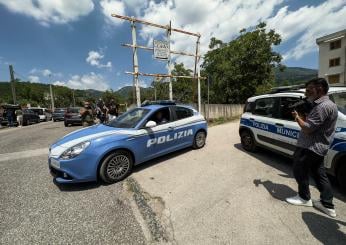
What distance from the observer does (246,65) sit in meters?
20.0

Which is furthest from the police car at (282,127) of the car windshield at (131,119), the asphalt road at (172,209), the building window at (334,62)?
the building window at (334,62)

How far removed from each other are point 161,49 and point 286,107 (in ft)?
23.1

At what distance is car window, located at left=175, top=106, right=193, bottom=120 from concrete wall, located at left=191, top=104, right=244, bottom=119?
695 centimetres

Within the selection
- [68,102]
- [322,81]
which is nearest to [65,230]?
[322,81]

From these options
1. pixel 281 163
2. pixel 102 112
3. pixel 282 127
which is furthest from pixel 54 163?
pixel 102 112

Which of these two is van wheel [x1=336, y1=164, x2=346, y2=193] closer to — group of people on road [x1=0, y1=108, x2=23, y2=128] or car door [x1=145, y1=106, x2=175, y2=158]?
car door [x1=145, y1=106, x2=175, y2=158]

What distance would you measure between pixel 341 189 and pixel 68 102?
9276 cm

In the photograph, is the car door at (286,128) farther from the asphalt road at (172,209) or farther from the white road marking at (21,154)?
the white road marking at (21,154)

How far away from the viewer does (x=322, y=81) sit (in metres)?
2.32

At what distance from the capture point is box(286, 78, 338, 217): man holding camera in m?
2.27

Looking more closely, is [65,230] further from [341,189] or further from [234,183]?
[341,189]

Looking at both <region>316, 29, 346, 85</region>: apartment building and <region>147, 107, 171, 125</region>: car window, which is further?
<region>316, 29, 346, 85</region>: apartment building

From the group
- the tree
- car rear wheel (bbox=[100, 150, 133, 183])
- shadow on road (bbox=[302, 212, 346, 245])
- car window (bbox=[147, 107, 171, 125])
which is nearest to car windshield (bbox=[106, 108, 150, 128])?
car window (bbox=[147, 107, 171, 125])

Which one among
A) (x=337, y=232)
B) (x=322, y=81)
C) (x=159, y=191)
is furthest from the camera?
(x=159, y=191)
